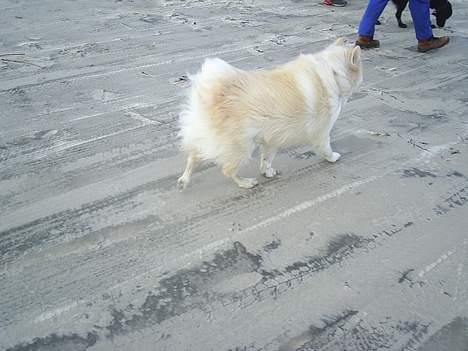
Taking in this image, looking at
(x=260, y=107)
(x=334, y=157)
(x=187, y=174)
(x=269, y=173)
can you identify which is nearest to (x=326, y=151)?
(x=334, y=157)

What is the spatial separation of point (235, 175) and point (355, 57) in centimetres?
125

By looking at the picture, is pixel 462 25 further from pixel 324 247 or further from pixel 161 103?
pixel 324 247

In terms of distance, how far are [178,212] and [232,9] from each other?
5.85m

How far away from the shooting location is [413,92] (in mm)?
4555

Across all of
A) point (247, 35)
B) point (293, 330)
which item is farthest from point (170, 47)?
point (293, 330)

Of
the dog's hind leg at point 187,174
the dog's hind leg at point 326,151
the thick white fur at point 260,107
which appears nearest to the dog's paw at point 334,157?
the dog's hind leg at point 326,151

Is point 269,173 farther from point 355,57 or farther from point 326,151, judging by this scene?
point 355,57

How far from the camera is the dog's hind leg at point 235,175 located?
2.76 meters

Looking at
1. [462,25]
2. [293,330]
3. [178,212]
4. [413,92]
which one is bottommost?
[293,330]

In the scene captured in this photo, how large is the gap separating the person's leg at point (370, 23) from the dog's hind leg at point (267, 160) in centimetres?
350

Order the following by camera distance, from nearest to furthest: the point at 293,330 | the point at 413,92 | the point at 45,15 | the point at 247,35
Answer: the point at 293,330 → the point at 413,92 → the point at 247,35 → the point at 45,15

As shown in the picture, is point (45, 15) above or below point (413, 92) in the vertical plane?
above

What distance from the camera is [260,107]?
2.63 m

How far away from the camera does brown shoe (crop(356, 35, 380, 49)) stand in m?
5.77
